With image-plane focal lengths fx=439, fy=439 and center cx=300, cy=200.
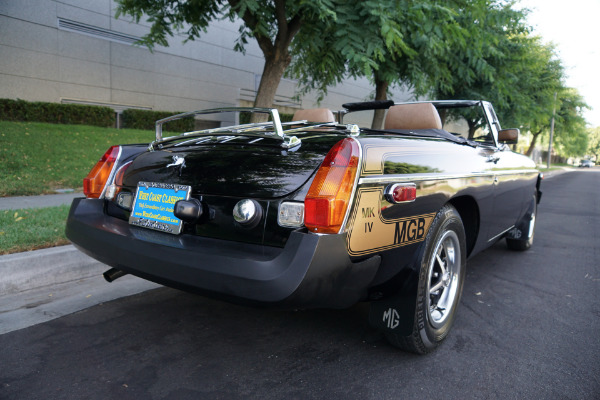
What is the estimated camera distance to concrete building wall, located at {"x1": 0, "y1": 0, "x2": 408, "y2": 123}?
12742 millimetres

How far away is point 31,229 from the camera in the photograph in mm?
4285

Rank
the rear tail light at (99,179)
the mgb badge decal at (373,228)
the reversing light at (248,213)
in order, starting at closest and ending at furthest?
the mgb badge decal at (373,228) → the reversing light at (248,213) → the rear tail light at (99,179)

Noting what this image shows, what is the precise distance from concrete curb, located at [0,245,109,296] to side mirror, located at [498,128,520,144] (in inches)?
148

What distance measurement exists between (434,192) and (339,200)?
0.77 m

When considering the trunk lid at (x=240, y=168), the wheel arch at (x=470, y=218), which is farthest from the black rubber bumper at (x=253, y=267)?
the wheel arch at (x=470, y=218)

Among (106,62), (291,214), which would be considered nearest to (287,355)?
(291,214)

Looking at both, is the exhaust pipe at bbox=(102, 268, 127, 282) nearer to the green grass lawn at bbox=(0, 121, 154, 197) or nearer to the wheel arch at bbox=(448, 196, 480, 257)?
the wheel arch at bbox=(448, 196, 480, 257)

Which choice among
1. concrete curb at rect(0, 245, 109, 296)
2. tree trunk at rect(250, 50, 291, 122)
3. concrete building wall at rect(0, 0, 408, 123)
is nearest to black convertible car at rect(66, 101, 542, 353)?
concrete curb at rect(0, 245, 109, 296)

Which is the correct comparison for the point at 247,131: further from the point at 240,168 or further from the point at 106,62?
the point at 106,62

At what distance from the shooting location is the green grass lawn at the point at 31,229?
3.79 metres

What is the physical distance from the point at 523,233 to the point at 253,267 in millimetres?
4277

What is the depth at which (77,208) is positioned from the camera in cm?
283

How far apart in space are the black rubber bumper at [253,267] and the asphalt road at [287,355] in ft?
1.58

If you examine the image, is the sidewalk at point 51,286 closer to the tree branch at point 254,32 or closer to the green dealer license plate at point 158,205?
the green dealer license plate at point 158,205
